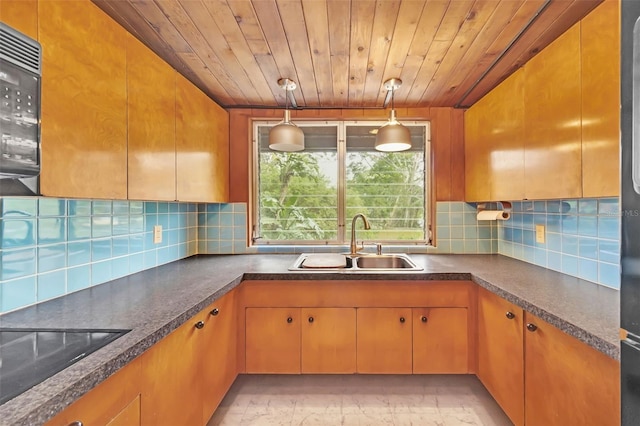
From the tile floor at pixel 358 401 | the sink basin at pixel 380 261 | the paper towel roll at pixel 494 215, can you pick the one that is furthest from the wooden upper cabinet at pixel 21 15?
the paper towel roll at pixel 494 215

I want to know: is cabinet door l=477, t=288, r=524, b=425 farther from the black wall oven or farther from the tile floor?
the black wall oven

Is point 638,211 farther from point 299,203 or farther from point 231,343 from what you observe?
point 299,203

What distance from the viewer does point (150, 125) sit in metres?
1.34

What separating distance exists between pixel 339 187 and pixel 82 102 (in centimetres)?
177

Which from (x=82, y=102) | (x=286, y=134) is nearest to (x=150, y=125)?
(x=82, y=102)

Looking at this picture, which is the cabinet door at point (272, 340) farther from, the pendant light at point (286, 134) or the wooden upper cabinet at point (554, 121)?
the wooden upper cabinet at point (554, 121)

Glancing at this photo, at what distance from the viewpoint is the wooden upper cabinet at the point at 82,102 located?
889 millimetres

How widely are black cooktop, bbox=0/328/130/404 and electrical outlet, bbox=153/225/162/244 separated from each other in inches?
39.2

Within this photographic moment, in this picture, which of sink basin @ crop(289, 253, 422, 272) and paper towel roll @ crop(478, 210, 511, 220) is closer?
paper towel roll @ crop(478, 210, 511, 220)

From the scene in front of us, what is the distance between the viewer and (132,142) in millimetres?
1231

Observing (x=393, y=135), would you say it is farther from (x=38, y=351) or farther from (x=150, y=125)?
(x=38, y=351)

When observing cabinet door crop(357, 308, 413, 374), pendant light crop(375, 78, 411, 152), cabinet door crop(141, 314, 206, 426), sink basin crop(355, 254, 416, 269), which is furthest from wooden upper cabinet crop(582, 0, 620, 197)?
cabinet door crop(141, 314, 206, 426)

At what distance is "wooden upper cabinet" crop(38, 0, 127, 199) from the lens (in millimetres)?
889

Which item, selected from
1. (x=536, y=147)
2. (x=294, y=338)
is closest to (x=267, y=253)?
(x=294, y=338)
